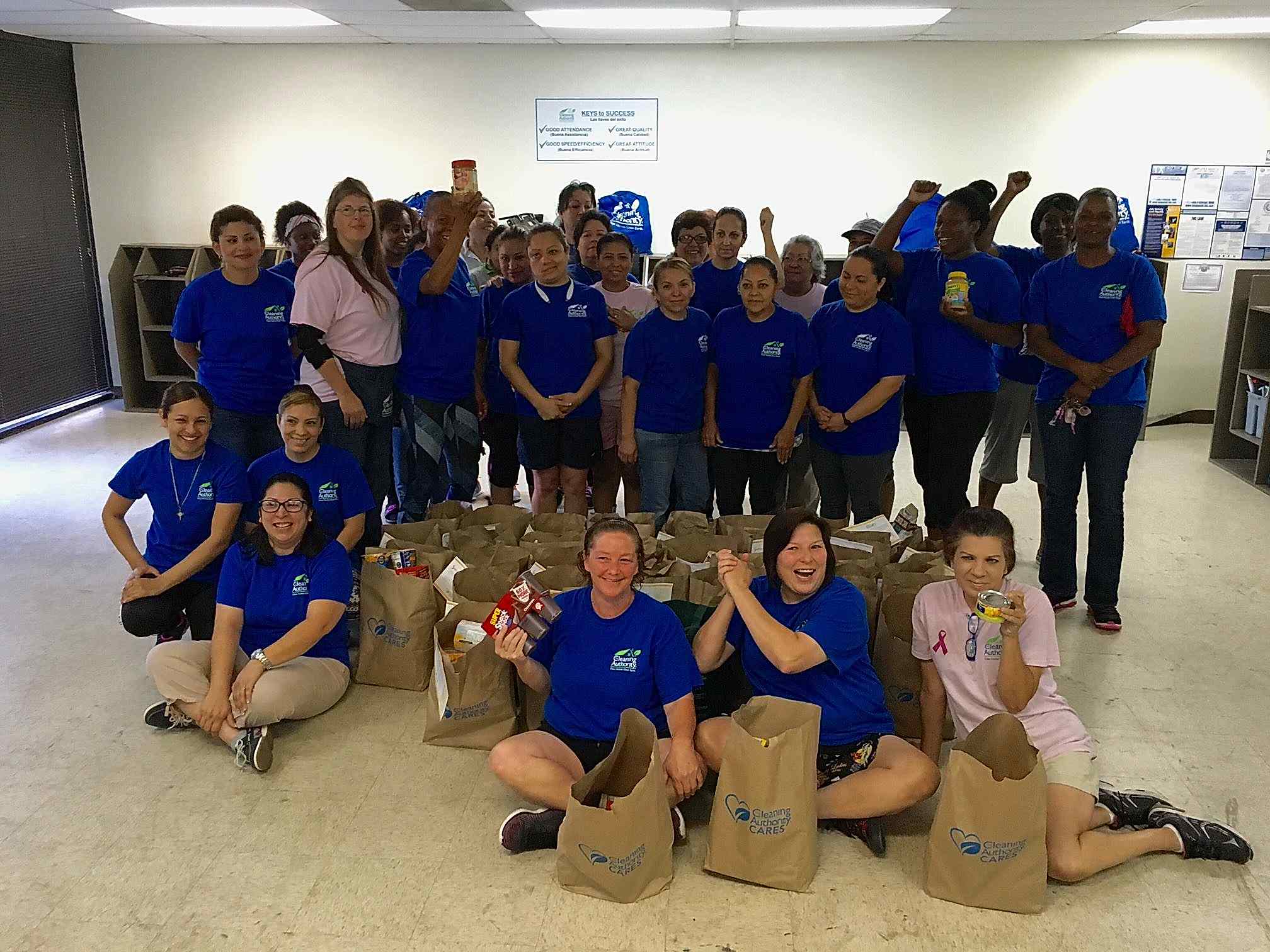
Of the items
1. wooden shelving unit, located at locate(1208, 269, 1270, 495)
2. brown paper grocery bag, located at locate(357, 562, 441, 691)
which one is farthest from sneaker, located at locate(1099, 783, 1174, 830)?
wooden shelving unit, located at locate(1208, 269, 1270, 495)

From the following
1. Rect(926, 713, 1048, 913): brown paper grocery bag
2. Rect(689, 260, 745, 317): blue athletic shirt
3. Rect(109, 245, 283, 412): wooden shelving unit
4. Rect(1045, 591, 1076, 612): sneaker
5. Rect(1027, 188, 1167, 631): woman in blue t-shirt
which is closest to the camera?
Rect(926, 713, 1048, 913): brown paper grocery bag

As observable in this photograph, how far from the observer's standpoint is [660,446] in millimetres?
3865

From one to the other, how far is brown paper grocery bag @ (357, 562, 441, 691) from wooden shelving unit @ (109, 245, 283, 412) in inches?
182

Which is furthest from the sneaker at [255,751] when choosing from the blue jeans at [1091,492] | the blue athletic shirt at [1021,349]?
the blue athletic shirt at [1021,349]

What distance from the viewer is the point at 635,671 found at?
2426 mm

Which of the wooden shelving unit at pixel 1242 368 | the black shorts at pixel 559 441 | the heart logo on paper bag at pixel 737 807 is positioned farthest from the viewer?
the wooden shelving unit at pixel 1242 368

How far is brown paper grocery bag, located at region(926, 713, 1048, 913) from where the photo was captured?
2080 millimetres

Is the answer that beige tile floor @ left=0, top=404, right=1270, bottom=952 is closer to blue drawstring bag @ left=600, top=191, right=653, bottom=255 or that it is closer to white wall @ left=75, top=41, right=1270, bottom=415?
blue drawstring bag @ left=600, top=191, right=653, bottom=255

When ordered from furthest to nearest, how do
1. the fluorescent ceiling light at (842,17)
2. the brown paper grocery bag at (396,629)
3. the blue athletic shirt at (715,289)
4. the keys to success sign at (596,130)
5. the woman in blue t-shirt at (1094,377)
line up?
1. the keys to success sign at (596,130)
2. the fluorescent ceiling light at (842,17)
3. the blue athletic shirt at (715,289)
4. the woman in blue t-shirt at (1094,377)
5. the brown paper grocery bag at (396,629)

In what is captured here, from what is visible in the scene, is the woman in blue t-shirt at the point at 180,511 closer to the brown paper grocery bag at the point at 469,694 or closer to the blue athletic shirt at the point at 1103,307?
the brown paper grocery bag at the point at 469,694

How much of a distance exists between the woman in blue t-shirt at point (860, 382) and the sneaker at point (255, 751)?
218 centimetres

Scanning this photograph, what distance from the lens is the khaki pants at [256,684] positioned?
2.79 m

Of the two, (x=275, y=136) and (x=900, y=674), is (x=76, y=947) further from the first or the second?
(x=275, y=136)

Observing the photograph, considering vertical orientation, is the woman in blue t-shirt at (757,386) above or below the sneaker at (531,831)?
above
